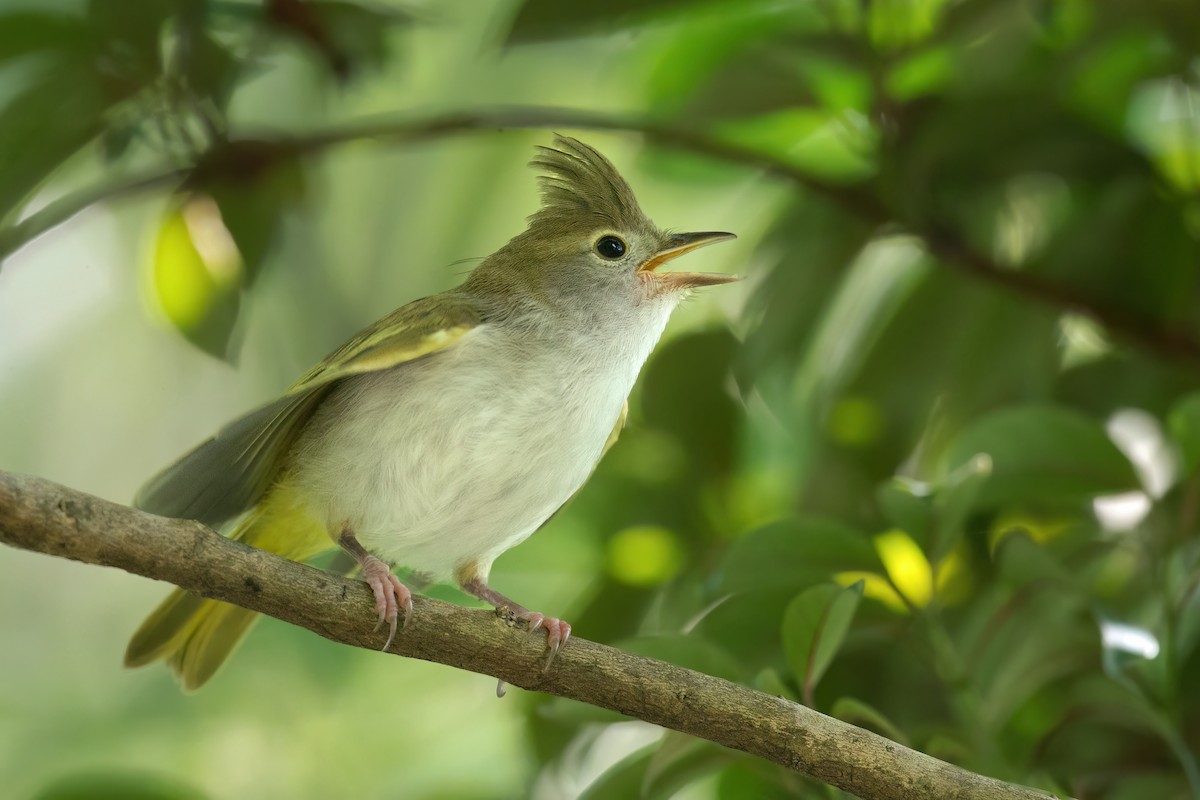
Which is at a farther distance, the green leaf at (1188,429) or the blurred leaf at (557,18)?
the blurred leaf at (557,18)

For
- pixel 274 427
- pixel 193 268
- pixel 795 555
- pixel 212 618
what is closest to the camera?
pixel 795 555

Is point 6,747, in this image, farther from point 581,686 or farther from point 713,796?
point 581,686

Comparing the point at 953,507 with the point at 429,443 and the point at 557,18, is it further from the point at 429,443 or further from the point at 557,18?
the point at 557,18

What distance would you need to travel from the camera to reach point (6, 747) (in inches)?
108

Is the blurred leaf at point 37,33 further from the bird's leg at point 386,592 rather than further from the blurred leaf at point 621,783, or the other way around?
the blurred leaf at point 621,783

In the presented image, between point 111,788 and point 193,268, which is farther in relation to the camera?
point 193,268

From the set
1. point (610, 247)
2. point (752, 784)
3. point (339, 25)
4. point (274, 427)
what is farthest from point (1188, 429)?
point (339, 25)

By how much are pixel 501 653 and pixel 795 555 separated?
1.31 ft

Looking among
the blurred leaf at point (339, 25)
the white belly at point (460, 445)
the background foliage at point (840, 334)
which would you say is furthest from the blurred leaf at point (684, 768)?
the blurred leaf at point (339, 25)

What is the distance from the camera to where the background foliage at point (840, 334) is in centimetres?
150

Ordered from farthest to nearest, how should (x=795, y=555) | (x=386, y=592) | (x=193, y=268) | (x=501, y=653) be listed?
(x=193, y=268) < (x=795, y=555) < (x=386, y=592) < (x=501, y=653)

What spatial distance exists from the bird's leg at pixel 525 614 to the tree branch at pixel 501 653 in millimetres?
17

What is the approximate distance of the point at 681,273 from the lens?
1.94m

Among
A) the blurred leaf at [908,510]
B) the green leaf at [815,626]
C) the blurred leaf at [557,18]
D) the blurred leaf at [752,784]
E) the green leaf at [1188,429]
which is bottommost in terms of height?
the blurred leaf at [752,784]
